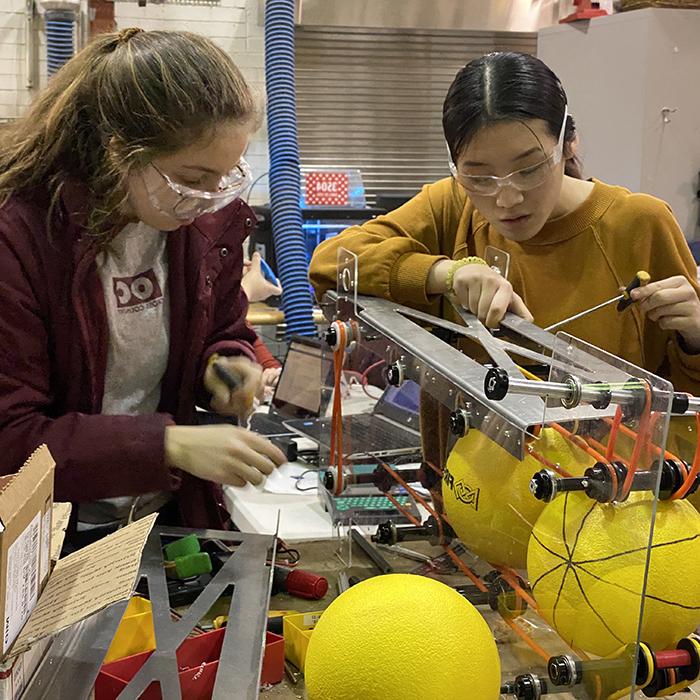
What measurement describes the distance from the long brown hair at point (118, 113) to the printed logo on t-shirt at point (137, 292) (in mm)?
125

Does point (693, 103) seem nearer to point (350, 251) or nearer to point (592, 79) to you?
point (592, 79)

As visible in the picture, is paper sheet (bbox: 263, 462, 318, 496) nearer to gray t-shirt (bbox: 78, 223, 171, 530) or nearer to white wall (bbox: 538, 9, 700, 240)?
gray t-shirt (bbox: 78, 223, 171, 530)

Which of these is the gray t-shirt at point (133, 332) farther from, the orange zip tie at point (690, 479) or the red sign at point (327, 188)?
the red sign at point (327, 188)

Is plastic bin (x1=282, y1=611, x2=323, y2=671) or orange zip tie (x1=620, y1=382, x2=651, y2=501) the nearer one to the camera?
orange zip tie (x1=620, y1=382, x2=651, y2=501)

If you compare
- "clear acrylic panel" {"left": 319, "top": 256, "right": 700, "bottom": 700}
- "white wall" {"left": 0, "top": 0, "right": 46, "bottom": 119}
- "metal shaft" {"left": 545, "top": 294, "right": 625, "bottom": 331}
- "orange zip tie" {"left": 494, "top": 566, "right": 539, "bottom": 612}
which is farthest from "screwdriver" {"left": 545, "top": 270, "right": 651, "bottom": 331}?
"white wall" {"left": 0, "top": 0, "right": 46, "bottom": 119}

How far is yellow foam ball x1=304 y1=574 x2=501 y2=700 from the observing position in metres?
0.87

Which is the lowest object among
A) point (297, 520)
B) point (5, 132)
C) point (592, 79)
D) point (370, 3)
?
point (297, 520)

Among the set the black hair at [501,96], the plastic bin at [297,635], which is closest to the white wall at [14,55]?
the black hair at [501,96]

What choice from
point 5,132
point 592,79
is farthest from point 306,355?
point 592,79

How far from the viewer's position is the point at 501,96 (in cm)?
A: 139

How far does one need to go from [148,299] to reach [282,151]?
7.95 feet

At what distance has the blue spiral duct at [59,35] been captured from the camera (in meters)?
4.16

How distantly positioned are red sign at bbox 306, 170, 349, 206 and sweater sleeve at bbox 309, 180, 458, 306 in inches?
103

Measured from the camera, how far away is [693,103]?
397 cm
